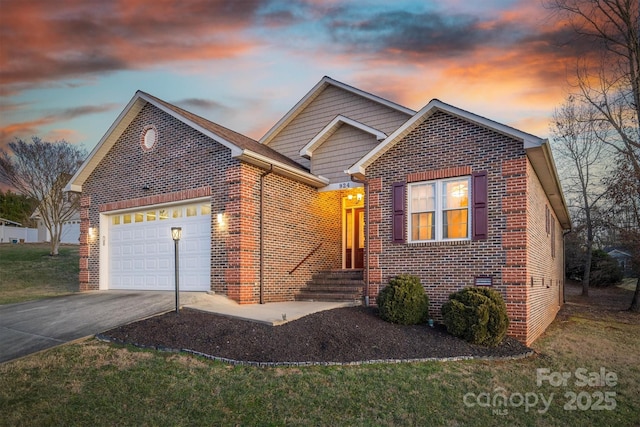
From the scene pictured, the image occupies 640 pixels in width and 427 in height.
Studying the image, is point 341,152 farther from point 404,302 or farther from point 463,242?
point 404,302

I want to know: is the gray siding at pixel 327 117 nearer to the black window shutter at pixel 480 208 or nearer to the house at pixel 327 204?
the house at pixel 327 204

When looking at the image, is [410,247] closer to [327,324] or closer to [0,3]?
[327,324]

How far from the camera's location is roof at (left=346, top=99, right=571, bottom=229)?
8.96 m

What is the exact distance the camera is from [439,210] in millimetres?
10047

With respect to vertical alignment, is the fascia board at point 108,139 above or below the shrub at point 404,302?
above

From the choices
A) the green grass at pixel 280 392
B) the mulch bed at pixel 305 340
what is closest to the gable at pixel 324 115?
the mulch bed at pixel 305 340

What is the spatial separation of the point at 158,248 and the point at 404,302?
24.7 ft

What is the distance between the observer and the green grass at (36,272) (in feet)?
58.8

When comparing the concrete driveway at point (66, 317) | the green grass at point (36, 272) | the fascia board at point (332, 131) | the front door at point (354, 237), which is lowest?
the green grass at point (36, 272)

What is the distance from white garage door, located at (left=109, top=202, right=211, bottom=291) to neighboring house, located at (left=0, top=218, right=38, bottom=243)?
106 feet

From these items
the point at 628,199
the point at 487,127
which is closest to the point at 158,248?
the point at 487,127

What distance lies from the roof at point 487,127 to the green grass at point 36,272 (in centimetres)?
1250

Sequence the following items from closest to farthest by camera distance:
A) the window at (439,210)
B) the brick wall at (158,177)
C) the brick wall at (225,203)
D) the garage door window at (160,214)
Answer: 1. the window at (439,210)
2. the brick wall at (225,203)
3. the brick wall at (158,177)
4. the garage door window at (160,214)

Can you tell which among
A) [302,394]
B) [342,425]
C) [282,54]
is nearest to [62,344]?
[302,394]
